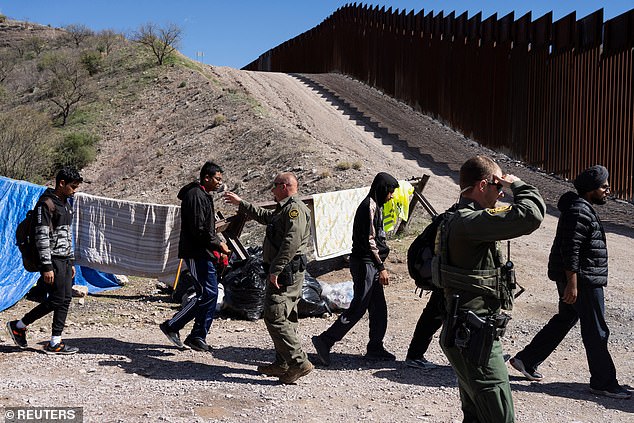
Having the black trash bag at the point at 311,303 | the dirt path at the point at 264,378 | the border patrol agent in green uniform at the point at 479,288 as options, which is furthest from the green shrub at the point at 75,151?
the border patrol agent in green uniform at the point at 479,288

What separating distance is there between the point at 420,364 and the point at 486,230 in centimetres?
321

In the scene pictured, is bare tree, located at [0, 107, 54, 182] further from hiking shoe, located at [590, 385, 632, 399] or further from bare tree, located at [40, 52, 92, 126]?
hiking shoe, located at [590, 385, 632, 399]

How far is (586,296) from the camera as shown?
5789 millimetres

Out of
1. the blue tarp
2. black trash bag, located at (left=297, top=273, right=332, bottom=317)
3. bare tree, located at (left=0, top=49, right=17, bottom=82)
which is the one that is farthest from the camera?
bare tree, located at (left=0, top=49, right=17, bottom=82)

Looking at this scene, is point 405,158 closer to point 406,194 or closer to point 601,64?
point 601,64

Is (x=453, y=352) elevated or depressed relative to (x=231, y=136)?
depressed

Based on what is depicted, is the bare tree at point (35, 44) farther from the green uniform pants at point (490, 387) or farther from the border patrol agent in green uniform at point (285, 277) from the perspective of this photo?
the green uniform pants at point (490, 387)

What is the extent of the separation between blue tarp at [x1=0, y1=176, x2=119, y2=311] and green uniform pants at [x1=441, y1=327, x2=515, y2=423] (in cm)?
681

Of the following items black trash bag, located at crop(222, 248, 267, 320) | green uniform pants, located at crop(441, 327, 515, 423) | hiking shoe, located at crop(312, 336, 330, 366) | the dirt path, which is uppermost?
green uniform pants, located at crop(441, 327, 515, 423)

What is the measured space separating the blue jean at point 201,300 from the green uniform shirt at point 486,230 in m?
3.31

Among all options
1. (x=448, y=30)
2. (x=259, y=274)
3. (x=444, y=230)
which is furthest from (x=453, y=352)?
(x=448, y=30)

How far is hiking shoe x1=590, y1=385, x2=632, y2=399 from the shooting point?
19.0 ft

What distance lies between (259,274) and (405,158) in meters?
13.6

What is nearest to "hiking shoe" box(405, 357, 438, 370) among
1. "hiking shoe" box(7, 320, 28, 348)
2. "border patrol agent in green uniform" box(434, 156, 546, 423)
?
"border patrol agent in green uniform" box(434, 156, 546, 423)
